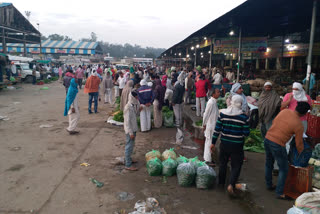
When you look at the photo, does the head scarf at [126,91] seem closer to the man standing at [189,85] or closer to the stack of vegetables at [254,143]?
the stack of vegetables at [254,143]

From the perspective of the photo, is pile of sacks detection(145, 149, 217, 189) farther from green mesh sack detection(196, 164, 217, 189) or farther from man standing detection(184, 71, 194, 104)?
man standing detection(184, 71, 194, 104)

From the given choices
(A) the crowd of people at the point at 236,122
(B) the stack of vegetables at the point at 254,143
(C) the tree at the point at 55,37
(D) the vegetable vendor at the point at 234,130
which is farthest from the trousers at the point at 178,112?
(C) the tree at the point at 55,37

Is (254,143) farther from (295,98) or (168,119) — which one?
(168,119)

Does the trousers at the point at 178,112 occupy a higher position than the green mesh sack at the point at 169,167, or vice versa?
the trousers at the point at 178,112

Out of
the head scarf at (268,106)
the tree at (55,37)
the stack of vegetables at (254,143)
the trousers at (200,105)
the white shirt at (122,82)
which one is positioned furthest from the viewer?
the tree at (55,37)

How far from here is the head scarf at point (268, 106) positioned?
5.14 m

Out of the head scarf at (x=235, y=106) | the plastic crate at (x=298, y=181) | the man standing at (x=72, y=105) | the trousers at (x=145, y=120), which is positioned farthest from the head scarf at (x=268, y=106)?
the man standing at (x=72, y=105)

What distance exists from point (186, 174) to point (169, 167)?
552 millimetres

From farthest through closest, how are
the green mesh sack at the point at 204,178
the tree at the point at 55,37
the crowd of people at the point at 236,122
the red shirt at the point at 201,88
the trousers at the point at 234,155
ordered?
1. the tree at the point at 55,37
2. the red shirt at the point at 201,88
3. the green mesh sack at the point at 204,178
4. the trousers at the point at 234,155
5. the crowd of people at the point at 236,122

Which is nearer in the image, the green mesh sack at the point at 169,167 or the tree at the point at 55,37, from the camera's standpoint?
the green mesh sack at the point at 169,167

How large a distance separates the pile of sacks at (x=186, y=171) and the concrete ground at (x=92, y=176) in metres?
0.12

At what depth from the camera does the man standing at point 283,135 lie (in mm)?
3758

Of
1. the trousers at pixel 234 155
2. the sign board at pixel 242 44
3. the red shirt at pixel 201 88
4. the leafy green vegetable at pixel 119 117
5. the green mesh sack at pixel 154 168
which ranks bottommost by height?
the green mesh sack at pixel 154 168

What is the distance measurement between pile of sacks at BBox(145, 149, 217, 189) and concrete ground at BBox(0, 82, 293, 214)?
0.12 meters
